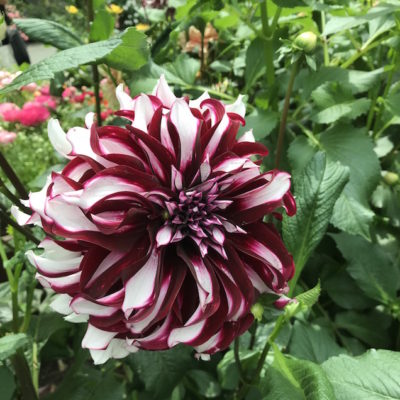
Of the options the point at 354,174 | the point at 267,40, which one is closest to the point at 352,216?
the point at 354,174

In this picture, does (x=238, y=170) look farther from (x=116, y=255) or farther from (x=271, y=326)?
(x=271, y=326)

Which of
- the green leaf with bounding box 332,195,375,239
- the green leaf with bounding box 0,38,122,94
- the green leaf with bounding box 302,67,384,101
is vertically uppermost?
the green leaf with bounding box 0,38,122,94

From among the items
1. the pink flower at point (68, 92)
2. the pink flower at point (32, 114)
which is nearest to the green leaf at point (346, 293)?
the pink flower at point (68, 92)

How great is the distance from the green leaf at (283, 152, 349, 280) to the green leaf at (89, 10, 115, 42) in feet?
1.05

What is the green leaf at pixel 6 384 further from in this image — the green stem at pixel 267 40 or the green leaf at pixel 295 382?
the green stem at pixel 267 40

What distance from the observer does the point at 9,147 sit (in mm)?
1602

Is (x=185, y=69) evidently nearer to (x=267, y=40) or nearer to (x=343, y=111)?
(x=267, y=40)

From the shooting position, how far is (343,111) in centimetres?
62

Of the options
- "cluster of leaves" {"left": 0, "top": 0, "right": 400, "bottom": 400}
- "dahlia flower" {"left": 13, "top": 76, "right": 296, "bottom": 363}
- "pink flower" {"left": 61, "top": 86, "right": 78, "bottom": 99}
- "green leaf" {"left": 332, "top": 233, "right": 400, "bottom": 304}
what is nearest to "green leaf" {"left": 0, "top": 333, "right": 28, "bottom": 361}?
"cluster of leaves" {"left": 0, "top": 0, "right": 400, "bottom": 400}

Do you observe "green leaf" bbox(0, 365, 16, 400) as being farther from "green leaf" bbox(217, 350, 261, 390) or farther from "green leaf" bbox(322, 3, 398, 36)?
"green leaf" bbox(322, 3, 398, 36)

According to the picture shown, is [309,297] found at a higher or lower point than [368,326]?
higher

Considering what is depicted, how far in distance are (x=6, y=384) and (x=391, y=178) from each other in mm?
636

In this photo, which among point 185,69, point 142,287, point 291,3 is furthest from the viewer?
point 185,69

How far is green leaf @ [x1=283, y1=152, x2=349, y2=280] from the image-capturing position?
45cm
